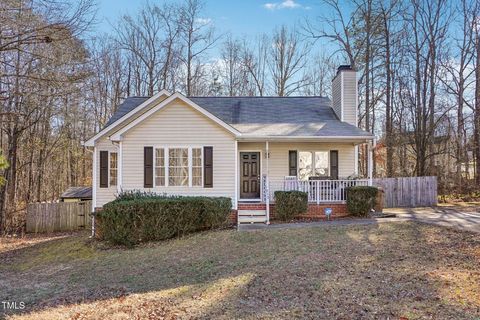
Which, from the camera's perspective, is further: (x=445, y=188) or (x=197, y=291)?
(x=445, y=188)

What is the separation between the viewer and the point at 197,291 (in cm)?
630

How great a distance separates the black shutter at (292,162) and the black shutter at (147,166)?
18.8 ft

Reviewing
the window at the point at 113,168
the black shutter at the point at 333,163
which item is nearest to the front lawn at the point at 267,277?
the window at the point at 113,168

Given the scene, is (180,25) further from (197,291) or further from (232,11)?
(197,291)

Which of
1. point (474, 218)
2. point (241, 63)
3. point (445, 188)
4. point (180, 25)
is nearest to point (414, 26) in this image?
point (445, 188)

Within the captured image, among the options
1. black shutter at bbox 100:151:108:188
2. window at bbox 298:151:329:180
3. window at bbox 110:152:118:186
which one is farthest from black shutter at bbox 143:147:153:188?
window at bbox 298:151:329:180

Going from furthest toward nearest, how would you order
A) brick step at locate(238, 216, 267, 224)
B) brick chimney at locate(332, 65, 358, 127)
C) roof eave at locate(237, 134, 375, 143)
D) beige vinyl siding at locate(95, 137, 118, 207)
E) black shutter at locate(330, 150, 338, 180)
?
brick chimney at locate(332, 65, 358, 127) → black shutter at locate(330, 150, 338, 180) → beige vinyl siding at locate(95, 137, 118, 207) → roof eave at locate(237, 134, 375, 143) → brick step at locate(238, 216, 267, 224)

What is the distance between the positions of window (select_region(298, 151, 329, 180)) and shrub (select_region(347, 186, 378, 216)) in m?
2.13

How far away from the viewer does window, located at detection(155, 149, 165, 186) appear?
12766 mm

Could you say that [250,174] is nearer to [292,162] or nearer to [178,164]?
[292,162]

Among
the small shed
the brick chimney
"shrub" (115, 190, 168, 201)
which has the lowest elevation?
the small shed

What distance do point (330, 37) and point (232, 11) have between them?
7.30 metres

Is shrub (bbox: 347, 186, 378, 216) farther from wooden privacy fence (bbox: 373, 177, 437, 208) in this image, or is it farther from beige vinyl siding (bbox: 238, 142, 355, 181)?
wooden privacy fence (bbox: 373, 177, 437, 208)

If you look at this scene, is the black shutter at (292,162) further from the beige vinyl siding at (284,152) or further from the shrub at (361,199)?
the shrub at (361,199)
